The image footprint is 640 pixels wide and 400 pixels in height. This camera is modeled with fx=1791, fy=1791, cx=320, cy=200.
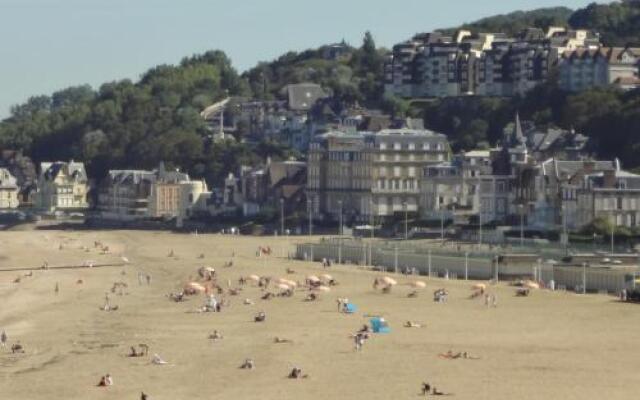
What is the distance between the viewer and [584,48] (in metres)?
120

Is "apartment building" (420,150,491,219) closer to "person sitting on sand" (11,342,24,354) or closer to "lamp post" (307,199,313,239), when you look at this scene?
"lamp post" (307,199,313,239)

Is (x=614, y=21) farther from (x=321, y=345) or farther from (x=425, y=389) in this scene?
(x=425, y=389)

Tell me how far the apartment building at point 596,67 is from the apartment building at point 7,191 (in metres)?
47.2

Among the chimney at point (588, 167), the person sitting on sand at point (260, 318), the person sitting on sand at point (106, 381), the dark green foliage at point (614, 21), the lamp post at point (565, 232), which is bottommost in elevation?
the person sitting on sand at point (106, 381)

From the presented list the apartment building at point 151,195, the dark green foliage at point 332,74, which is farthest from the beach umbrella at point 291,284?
the dark green foliage at point 332,74

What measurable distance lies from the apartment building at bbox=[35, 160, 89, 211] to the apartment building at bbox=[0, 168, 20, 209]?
3431 millimetres

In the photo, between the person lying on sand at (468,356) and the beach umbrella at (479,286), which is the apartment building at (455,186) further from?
the person lying on sand at (468,356)

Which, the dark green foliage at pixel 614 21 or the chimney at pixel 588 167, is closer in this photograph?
the chimney at pixel 588 167

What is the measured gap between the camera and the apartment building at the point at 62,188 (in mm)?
135500

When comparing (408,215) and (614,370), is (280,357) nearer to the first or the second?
(614,370)

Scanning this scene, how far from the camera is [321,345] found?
45.8 m

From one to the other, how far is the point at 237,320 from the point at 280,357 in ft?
31.2

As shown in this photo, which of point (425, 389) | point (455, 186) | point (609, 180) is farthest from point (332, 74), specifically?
point (425, 389)

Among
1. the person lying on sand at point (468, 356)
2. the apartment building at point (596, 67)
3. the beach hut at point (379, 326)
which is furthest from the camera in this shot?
the apartment building at point (596, 67)
